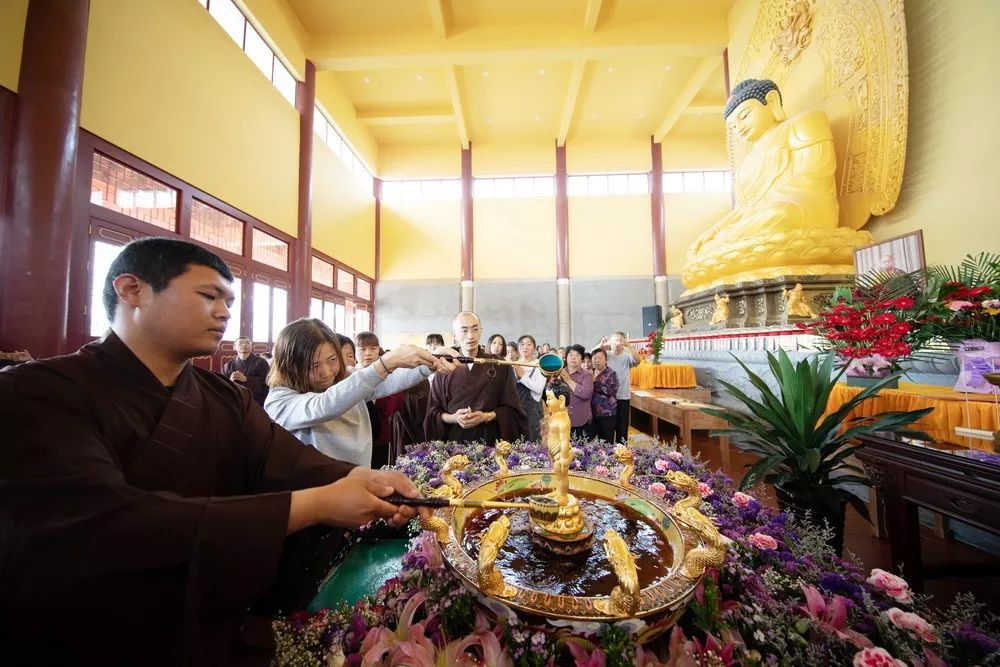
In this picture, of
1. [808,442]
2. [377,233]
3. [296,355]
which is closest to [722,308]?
[808,442]

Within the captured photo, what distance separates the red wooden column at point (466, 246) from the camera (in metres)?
12.0

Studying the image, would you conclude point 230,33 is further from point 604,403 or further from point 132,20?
point 604,403

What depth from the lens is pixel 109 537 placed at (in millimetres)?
643

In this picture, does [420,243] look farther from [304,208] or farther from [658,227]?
[658,227]

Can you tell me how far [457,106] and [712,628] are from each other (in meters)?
12.0

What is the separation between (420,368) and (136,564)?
4.16 feet

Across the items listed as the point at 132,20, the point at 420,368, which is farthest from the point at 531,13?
the point at 420,368

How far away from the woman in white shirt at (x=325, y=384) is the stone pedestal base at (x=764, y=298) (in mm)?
4912

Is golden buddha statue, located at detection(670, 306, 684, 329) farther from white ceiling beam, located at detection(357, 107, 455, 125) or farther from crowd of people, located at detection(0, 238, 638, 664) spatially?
white ceiling beam, located at detection(357, 107, 455, 125)

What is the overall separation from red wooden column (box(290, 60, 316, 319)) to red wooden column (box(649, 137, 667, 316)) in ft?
32.6

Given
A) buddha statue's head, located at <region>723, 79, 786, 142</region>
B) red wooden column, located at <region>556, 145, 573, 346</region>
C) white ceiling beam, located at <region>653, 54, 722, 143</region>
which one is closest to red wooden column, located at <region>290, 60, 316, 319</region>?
red wooden column, located at <region>556, 145, 573, 346</region>

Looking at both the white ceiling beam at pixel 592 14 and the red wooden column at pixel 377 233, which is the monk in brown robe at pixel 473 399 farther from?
the red wooden column at pixel 377 233

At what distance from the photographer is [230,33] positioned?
19.8ft

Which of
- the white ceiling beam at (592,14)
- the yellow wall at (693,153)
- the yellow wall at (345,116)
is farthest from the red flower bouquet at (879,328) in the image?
the yellow wall at (693,153)
